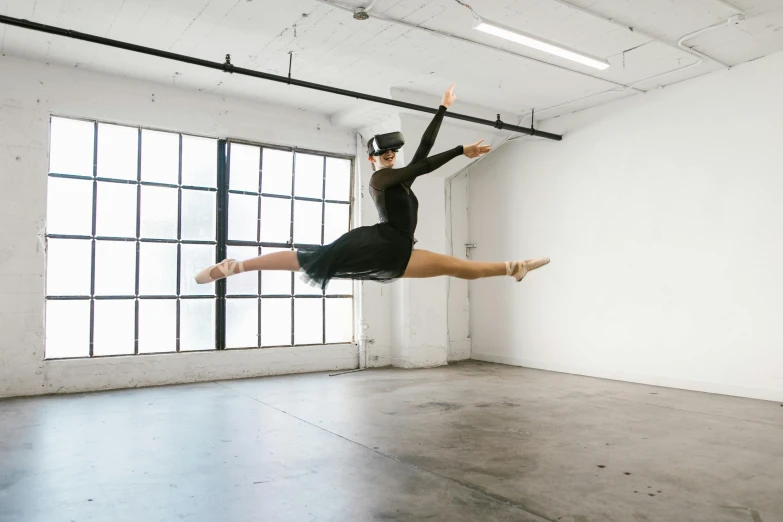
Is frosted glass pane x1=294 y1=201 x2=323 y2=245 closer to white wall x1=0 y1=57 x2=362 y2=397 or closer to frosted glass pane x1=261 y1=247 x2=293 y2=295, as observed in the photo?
frosted glass pane x1=261 y1=247 x2=293 y2=295

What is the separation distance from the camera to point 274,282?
752cm

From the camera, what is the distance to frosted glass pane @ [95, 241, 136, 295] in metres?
6.41

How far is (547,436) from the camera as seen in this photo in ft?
14.1

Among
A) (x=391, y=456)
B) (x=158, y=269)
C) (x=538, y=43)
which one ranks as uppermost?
(x=538, y=43)

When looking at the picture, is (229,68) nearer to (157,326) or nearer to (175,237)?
(175,237)

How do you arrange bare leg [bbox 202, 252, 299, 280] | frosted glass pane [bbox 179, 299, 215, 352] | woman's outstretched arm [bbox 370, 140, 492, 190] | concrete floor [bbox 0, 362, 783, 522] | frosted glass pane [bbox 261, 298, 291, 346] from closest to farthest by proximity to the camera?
concrete floor [bbox 0, 362, 783, 522], woman's outstretched arm [bbox 370, 140, 492, 190], bare leg [bbox 202, 252, 299, 280], frosted glass pane [bbox 179, 299, 215, 352], frosted glass pane [bbox 261, 298, 291, 346]

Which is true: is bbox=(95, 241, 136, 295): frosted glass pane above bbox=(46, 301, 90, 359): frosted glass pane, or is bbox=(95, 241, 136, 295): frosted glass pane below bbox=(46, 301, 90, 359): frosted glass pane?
above

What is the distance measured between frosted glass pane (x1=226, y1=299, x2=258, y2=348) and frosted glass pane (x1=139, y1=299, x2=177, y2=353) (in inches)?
25.6

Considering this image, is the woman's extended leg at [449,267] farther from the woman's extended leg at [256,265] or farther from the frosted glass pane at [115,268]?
the frosted glass pane at [115,268]

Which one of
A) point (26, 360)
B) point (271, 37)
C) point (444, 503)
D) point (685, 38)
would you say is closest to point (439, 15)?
point (271, 37)

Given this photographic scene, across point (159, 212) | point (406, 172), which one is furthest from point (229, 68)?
point (406, 172)

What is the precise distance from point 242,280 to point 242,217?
0.80m

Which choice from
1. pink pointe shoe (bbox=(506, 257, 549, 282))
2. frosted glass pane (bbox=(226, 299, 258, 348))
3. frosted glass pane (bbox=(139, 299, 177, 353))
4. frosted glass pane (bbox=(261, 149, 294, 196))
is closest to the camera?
pink pointe shoe (bbox=(506, 257, 549, 282))

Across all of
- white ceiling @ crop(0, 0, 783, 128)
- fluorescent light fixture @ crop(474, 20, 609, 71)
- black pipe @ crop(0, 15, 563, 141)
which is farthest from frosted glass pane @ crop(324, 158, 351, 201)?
fluorescent light fixture @ crop(474, 20, 609, 71)
